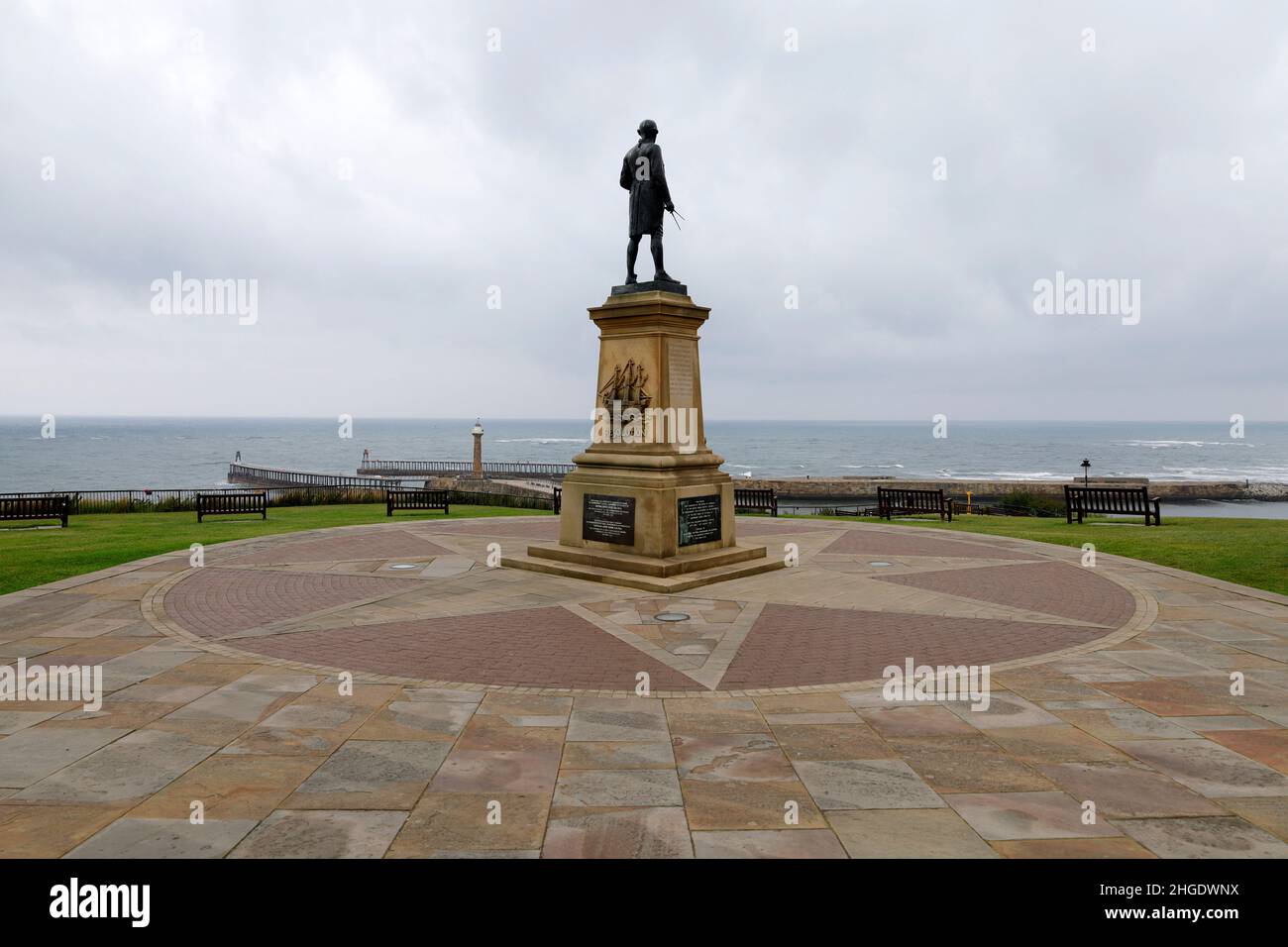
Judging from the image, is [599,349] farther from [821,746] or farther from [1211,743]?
[1211,743]

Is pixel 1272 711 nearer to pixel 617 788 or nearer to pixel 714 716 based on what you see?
pixel 714 716

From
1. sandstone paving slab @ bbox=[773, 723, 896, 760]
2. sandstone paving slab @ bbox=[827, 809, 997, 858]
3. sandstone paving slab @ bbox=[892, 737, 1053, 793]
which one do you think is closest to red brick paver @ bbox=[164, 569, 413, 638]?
sandstone paving slab @ bbox=[773, 723, 896, 760]

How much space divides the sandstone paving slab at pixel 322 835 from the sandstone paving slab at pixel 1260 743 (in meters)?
5.72

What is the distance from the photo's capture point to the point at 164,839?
156 inches

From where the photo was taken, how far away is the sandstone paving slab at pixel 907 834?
3.85 meters

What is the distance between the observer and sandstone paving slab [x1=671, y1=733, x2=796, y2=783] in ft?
16.0

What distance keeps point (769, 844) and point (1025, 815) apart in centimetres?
158

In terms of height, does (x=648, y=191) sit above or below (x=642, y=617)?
above

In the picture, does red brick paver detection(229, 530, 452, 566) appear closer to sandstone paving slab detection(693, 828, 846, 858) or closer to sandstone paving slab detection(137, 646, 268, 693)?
sandstone paving slab detection(137, 646, 268, 693)

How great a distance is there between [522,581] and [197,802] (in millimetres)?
7175

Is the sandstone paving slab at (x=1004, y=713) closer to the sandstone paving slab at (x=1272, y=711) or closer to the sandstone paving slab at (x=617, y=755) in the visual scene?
the sandstone paving slab at (x=1272, y=711)

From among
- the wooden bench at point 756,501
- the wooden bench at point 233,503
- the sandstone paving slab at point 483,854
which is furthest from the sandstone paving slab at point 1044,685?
the wooden bench at point 233,503

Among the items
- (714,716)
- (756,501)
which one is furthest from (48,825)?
(756,501)

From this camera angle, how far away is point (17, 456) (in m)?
124
